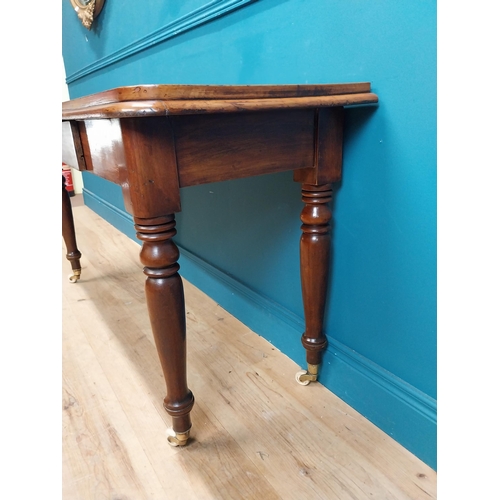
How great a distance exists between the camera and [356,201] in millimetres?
836

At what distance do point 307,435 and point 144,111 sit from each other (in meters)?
0.72

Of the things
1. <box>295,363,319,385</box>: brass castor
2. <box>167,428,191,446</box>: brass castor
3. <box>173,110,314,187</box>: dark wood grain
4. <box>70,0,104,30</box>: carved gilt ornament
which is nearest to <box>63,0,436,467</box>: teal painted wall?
<box>295,363,319,385</box>: brass castor

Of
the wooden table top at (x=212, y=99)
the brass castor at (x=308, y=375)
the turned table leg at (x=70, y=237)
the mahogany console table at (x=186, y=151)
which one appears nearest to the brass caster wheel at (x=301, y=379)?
the brass castor at (x=308, y=375)

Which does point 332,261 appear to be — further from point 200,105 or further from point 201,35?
point 201,35

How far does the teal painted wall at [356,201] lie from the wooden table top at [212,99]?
9 cm

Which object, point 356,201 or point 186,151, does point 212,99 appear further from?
point 356,201

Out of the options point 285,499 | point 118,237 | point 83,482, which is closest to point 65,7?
point 118,237

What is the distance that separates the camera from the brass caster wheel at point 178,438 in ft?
2.68

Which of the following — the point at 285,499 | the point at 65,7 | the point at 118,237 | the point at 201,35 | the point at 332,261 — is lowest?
the point at 285,499

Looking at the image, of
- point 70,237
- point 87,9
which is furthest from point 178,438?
point 87,9

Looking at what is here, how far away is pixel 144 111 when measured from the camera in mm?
506

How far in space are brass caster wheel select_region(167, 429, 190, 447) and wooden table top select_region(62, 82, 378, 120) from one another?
625mm

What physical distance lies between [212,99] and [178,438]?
66 cm
